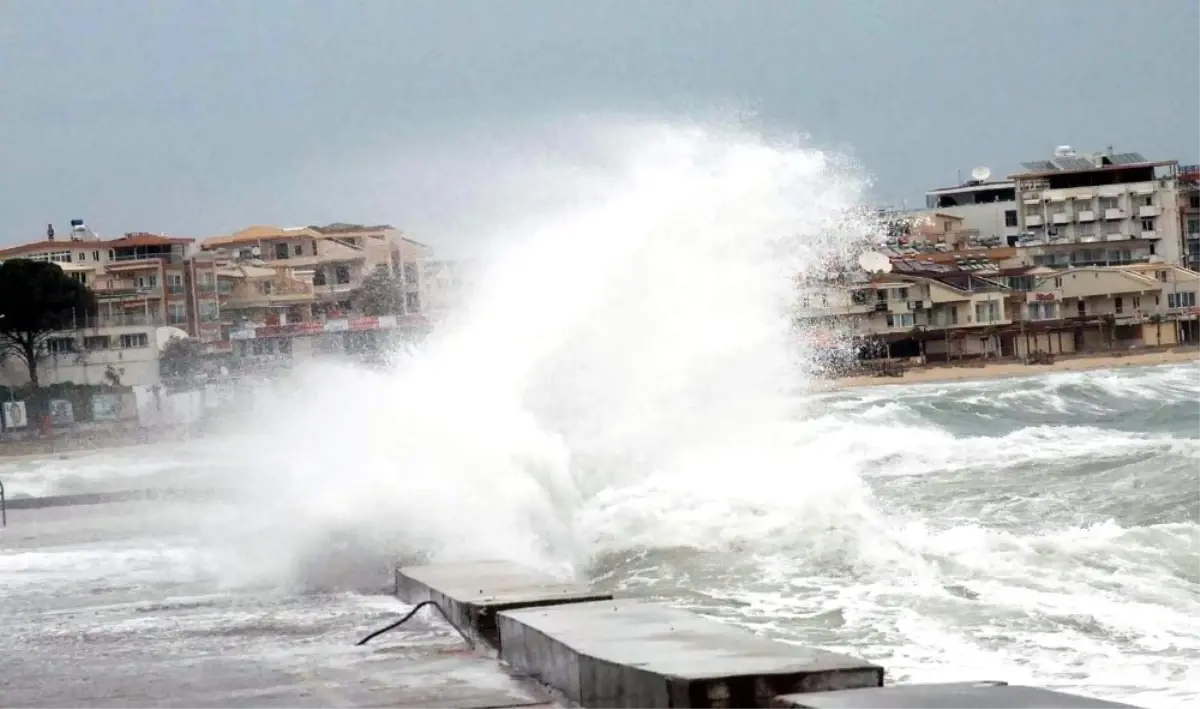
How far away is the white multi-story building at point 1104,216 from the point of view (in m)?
103

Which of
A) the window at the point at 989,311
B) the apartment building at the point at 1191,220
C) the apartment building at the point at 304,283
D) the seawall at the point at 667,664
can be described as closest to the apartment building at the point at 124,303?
the apartment building at the point at 304,283

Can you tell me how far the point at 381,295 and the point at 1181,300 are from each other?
42.5 meters

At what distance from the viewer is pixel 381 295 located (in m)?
73.1

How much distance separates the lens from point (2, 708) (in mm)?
7262

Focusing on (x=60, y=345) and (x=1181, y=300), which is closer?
(x=60, y=345)

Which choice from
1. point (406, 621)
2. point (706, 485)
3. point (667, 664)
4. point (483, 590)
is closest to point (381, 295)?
point (706, 485)

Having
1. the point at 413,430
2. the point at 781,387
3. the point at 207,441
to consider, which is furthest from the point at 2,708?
the point at 207,441

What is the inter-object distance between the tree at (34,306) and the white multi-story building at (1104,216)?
171ft

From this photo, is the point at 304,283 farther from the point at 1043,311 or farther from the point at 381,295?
the point at 1043,311

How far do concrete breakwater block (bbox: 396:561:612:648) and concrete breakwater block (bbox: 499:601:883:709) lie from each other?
31cm

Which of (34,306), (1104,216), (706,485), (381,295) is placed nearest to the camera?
(706,485)

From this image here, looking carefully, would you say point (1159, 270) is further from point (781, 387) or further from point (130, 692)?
point (130, 692)

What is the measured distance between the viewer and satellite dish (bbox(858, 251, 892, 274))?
84.2m

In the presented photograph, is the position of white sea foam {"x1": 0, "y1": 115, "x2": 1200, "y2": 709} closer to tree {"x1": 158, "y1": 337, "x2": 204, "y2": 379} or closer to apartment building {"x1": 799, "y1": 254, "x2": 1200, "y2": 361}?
tree {"x1": 158, "y1": 337, "x2": 204, "y2": 379}
